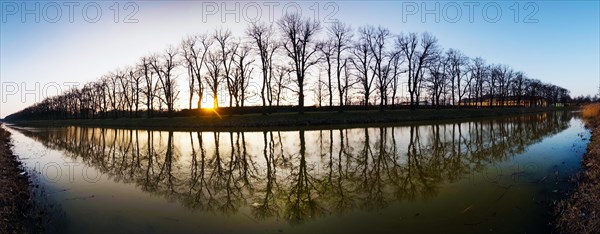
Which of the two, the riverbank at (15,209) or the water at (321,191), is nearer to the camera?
the riverbank at (15,209)

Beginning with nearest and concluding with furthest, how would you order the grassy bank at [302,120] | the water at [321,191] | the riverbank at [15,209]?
the riverbank at [15,209] < the water at [321,191] < the grassy bank at [302,120]

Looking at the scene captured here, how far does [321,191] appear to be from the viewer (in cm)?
1030

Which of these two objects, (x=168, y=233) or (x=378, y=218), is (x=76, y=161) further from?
(x=378, y=218)

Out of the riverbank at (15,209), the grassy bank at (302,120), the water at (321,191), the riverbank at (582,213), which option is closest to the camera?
the riverbank at (582,213)

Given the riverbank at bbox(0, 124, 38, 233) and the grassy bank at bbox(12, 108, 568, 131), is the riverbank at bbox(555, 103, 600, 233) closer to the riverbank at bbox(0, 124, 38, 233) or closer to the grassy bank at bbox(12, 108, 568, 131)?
the riverbank at bbox(0, 124, 38, 233)

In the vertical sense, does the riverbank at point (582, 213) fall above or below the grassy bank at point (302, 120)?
below

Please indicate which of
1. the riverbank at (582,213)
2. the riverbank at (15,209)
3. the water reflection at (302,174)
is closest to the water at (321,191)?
the water reflection at (302,174)

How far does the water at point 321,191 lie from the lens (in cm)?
770

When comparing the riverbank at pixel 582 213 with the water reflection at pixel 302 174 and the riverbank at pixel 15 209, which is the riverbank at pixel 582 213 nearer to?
the water reflection at pixel 302 174

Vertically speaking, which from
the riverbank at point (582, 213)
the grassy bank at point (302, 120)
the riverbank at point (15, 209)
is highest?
the grassy bank at point (302, 120)

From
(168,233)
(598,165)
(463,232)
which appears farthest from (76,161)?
(598,165)

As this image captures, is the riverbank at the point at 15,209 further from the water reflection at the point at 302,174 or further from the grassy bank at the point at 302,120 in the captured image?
the grassy bank at the point at 302,120

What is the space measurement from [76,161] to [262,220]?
16001mm

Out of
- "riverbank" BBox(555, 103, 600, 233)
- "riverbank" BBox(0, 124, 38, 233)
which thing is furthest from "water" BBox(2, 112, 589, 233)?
"riverbank" BBox(0, 124, 38, 233)
